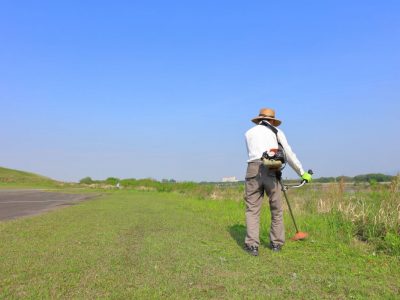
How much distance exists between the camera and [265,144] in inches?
235

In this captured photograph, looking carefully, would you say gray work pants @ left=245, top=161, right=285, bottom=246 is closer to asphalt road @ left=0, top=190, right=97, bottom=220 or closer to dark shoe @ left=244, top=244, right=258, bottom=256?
dark shoe @ left=244, top=244, right=258, bottom=256

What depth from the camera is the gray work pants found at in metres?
5.89

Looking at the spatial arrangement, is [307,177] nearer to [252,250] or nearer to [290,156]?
[290,156]

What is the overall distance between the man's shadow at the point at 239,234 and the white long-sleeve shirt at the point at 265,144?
1.57 m

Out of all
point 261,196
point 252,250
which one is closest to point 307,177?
point 261,196

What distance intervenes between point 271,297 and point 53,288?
2264 mm

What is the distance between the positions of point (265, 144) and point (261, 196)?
0.89 meters

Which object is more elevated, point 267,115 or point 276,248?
point 267,115

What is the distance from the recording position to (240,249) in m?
6.01

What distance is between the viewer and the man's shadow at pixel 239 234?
261 inches

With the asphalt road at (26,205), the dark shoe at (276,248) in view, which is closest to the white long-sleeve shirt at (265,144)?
the dark shoe at (276,248)

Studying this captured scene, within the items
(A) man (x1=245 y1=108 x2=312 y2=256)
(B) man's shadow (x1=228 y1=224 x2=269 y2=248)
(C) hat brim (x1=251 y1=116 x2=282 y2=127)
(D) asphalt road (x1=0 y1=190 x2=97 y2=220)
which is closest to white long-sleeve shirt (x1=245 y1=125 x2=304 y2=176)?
(A) man (x1=245 y1=108 x2=312 y2=256)

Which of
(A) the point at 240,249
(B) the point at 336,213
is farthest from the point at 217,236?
(B) the point at 336,213

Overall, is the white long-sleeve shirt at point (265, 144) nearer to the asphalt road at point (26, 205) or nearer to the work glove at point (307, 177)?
the work glove at point (307, 177)
